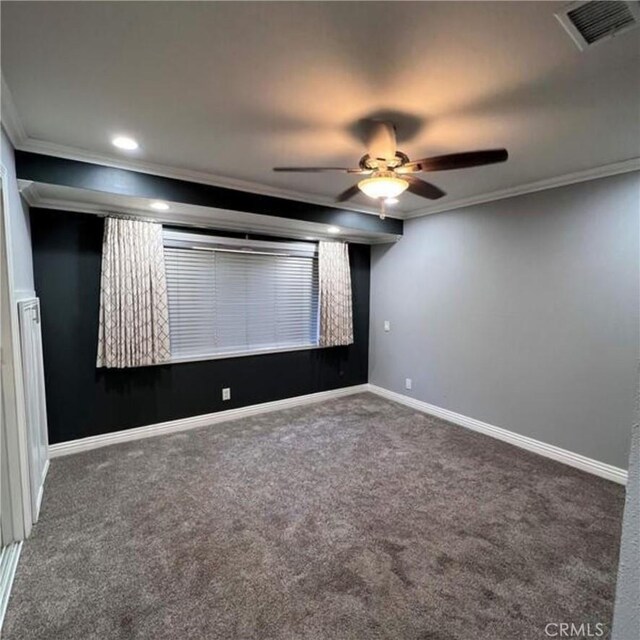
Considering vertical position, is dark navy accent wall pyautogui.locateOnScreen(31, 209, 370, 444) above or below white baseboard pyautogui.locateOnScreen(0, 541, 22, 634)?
above

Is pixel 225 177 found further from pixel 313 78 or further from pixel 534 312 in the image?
pixel 534 312

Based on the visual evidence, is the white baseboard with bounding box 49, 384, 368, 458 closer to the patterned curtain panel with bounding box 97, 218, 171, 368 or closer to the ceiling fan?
the patterned curtain panel with bounding box 97, 218, 171, 368

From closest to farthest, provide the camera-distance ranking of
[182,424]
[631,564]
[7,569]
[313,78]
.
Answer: [631,564]
[313,78]
[7,569]
[182,424]

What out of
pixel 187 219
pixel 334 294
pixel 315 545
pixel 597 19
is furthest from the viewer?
pixel 334 294

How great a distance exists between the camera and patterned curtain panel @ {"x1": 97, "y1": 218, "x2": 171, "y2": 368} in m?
3.22

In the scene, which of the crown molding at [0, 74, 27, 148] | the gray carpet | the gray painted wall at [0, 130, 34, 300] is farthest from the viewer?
the gray painted wall at [0, 130, 34, 300]

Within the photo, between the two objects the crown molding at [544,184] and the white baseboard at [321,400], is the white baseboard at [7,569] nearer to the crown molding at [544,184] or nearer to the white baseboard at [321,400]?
the white baseboard at [321,400]

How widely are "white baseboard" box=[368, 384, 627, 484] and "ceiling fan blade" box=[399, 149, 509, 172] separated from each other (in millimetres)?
2554

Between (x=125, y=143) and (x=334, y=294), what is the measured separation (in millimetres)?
2756

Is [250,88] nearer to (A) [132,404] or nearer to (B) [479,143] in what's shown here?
(B) [479,143]

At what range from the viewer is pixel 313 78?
67.9 inches

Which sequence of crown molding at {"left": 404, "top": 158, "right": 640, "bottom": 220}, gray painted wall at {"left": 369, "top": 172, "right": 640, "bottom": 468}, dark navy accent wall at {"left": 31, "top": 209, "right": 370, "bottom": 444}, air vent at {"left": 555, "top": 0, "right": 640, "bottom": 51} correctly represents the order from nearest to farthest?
air vent at {"left": 555, "top": 0, "right": 640, "bottom": 51}
crown molding at {"left": 404, "top": 158, "right": 640, "bottom": 220}
gray painted wall at {"left": 369, "top": 172, "right": 640, "bottom": 468}
dark navy accent wall at {"left": 31, "top": 209, "right": 370, "bottom": 444}

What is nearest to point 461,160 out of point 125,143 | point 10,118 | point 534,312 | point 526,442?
point 534,312

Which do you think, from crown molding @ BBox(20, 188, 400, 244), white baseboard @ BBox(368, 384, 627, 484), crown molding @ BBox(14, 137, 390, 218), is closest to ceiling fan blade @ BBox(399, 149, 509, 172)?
crown molding @ BBox(14, 137, 390, 218)
